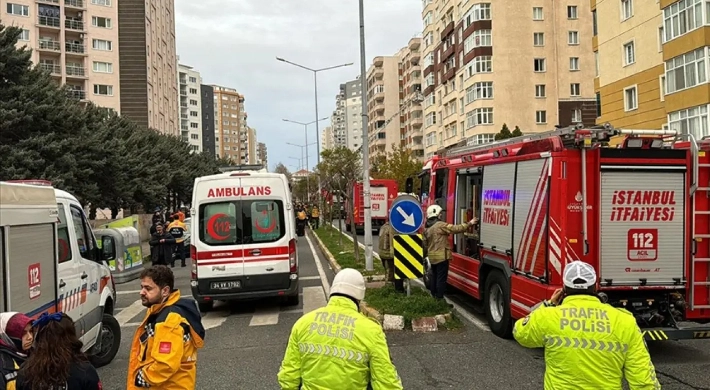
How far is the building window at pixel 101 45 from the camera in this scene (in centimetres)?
6356

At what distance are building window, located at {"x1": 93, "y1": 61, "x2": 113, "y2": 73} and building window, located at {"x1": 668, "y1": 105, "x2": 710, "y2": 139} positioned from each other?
5673cm

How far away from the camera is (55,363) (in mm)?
2900

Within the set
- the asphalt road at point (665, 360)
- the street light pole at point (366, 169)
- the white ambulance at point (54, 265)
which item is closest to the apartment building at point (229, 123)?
the street light pole at point (366, 169)

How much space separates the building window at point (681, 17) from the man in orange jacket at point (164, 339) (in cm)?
2512

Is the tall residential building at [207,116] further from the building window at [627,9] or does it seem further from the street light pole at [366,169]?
the street light pole at [366,169]

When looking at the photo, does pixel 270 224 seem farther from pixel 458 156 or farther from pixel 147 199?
pixel 147 199

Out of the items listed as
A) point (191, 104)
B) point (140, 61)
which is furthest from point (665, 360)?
point (191, 104)

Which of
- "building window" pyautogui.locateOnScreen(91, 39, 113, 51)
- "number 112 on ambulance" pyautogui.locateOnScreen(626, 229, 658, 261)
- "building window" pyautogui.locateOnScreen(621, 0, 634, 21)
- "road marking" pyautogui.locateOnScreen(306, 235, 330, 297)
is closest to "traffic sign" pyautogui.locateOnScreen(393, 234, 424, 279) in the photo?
"road marking" pyautogui.locateOnScreen(306, 235, 330, 297)

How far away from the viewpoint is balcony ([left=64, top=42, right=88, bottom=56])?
61.9 meters

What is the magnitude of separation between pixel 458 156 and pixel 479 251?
2.24 m

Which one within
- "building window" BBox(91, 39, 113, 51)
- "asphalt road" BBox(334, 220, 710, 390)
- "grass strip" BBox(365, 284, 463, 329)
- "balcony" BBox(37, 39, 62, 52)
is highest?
"building window" BBox(91, 39, 113, 51)

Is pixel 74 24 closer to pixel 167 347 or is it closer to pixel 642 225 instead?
pixel 642 225

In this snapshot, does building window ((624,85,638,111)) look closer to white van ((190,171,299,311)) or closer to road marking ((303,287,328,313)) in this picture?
road marking ((303,287,328,313))

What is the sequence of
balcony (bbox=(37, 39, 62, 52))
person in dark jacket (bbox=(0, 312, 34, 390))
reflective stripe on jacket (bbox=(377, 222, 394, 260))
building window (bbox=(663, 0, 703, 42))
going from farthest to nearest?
balcony (bbox=(37, 39, 62, 52)) < building window (bbox=(663, 0, 703, 42)) < reflective stripe on jacket (bbox=(377, 222, 394, 260)) < person in dark jacket (bbox=(0, 312, 34, 390))
